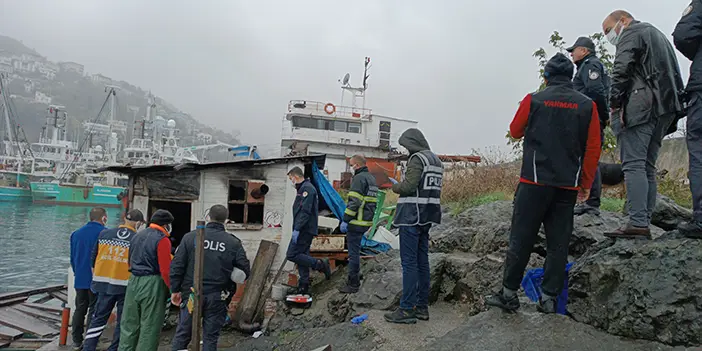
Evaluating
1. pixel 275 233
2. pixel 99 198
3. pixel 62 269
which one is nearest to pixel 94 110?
pixel 99 198

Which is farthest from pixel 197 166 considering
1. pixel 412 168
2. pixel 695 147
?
pixel 695 147

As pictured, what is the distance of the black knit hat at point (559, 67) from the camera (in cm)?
329

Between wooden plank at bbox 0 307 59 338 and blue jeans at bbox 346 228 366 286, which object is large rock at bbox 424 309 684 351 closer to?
blue jeans at bbox 346 228 366 286

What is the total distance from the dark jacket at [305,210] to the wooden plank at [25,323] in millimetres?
6006

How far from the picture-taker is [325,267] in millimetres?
7262

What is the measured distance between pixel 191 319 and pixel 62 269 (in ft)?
60.9

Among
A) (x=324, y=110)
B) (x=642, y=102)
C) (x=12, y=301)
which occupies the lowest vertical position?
(x=12, y=301)

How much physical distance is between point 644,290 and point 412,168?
2.28 m

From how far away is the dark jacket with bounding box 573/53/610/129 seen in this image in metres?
4.23

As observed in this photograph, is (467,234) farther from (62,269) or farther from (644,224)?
(62,269)

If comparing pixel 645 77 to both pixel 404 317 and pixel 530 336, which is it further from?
pixel 404 317

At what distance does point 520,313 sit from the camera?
3400mm

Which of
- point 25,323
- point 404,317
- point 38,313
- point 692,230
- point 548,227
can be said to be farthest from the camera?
point 38,313

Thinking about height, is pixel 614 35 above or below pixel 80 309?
above
